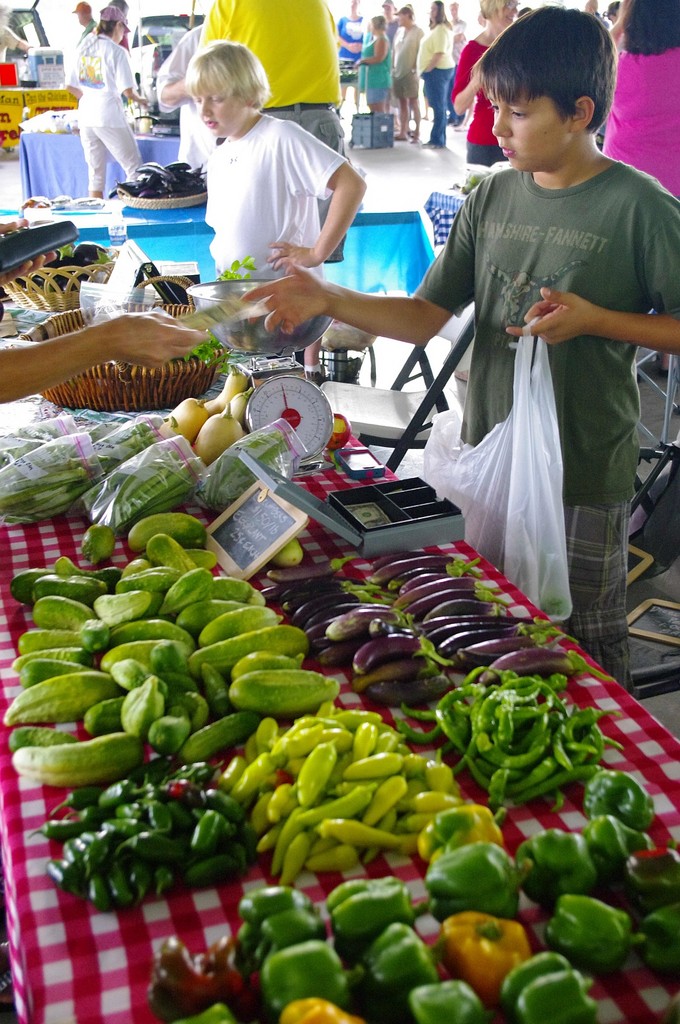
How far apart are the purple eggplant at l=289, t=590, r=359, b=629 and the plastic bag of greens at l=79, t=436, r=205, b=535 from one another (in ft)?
1.86

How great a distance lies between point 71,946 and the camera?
3.65 ft

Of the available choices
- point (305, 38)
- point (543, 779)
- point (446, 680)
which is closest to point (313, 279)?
point (446, 680)

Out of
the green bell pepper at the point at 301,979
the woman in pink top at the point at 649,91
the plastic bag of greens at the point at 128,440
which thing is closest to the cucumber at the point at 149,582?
the plastic bag of greens at the point at 128,440

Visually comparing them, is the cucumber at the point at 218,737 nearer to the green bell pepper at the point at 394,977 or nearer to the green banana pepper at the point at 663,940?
the green bell pepper at the point at 394,977

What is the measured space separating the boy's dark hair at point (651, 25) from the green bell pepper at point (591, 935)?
5.16m

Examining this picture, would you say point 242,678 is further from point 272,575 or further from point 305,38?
point 305,38

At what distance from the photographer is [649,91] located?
5148 millimetres

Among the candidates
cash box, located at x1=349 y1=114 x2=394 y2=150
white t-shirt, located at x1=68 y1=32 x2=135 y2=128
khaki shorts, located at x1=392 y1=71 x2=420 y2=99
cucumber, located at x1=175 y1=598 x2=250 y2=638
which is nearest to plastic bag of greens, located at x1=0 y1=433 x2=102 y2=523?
cucumber, located at x1=175 y1=598 x2=250 y2=638

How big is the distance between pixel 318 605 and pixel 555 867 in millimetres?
766

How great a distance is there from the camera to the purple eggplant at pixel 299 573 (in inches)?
75.1

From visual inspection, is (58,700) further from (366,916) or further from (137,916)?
(366,916)

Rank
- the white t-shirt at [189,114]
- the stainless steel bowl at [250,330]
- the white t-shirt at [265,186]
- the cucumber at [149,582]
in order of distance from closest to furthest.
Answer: the cucumber at [149,582] → the stainless steel bowl at [250,330] → the white t-shirt at [265,186] → the white t-shirt at [189,114]

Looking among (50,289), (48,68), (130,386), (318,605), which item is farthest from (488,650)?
(48,68)

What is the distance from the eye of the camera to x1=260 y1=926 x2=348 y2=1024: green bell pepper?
925 mm
